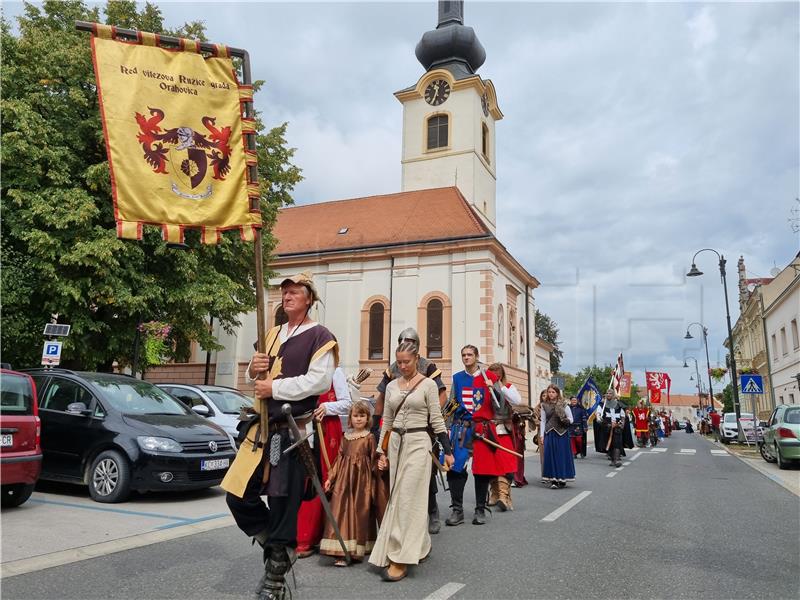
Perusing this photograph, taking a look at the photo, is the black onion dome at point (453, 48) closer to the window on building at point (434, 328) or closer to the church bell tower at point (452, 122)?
the church bell tower at point (452, 122)

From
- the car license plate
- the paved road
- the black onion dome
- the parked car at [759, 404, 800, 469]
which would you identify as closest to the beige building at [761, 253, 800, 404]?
the parked car at [759, 404, 800, 469]

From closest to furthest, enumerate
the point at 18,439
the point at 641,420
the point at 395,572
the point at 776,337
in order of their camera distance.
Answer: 1. the point at 395,572
2. the point at 18,439
3. the point at 641,420
4. the point at 776,337

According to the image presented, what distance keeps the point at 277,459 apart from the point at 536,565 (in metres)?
2.82

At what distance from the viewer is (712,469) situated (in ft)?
55.0

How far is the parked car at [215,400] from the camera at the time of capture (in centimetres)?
1217

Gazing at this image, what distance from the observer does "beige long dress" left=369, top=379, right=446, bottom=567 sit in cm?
527

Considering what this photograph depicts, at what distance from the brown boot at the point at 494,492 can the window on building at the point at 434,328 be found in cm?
2289

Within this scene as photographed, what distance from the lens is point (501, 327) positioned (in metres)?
33.5

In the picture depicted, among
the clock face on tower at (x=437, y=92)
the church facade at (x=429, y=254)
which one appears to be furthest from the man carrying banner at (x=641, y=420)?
the clock face on tower at (x=437, y=92)

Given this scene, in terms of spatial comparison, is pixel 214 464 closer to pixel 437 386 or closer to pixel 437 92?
pixel 437 386

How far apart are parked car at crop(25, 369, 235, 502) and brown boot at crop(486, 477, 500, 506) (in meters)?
3.83

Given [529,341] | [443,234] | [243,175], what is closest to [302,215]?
[443,234]

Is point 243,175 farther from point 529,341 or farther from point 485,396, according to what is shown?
point 529,341

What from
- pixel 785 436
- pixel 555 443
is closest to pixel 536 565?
pixel 555 443
